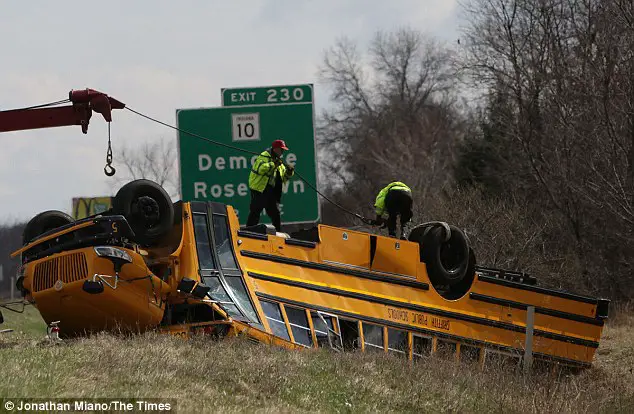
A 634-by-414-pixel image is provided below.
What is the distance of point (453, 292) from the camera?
47.9 feet

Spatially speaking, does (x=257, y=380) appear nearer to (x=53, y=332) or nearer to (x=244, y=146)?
(x=53, y=332)

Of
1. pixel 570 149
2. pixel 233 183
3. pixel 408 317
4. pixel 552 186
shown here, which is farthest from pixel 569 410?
pixel 552 186

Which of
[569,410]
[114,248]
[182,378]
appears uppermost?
[114,248]

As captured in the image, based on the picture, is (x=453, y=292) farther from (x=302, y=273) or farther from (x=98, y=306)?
(x=98, y=306)

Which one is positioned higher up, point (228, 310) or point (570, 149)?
Answer: point (570, 149)

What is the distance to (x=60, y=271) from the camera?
10.9 metres

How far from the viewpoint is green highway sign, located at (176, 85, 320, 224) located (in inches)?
691

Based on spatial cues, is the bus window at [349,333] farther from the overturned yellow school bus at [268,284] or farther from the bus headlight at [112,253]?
the bus headlight at [112,253]

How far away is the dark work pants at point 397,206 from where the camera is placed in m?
15.2

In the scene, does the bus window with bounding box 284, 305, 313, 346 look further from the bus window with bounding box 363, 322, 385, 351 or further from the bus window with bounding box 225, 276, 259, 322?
the bus window with bounding box 363, 322, 385, 351

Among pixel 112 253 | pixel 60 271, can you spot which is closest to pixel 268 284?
pixel 112 253

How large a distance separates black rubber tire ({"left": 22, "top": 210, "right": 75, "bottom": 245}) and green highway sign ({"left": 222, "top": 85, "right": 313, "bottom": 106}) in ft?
17.4

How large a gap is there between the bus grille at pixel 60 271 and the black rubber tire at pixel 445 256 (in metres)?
5.18

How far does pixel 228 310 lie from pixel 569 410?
11.9 ft
